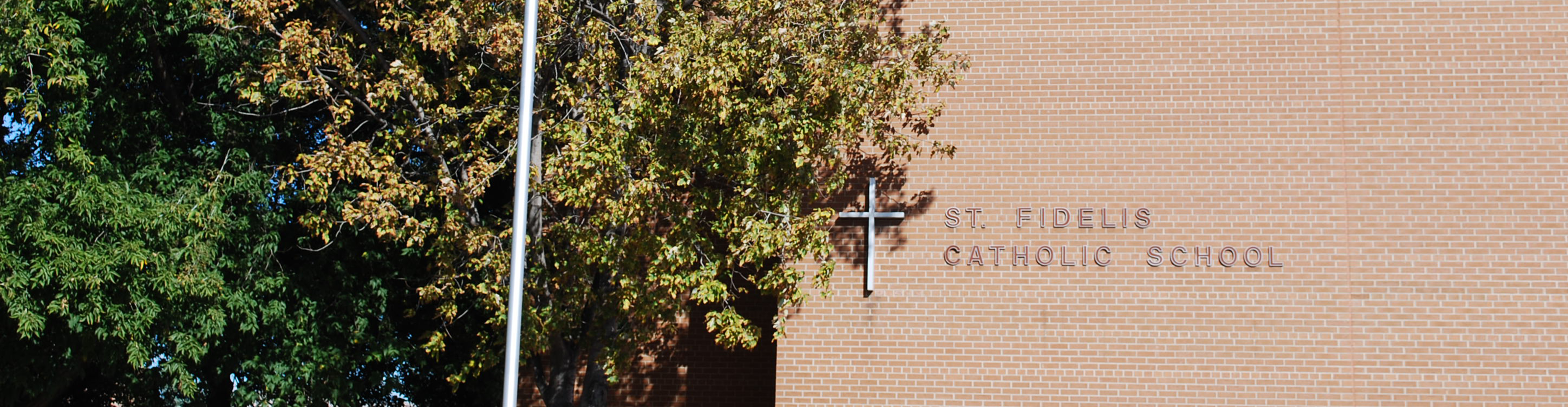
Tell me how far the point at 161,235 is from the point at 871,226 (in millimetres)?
6651

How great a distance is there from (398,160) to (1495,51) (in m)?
11.0

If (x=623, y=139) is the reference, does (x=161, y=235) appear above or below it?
below

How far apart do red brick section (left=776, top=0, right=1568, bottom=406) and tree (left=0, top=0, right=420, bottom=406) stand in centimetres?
546

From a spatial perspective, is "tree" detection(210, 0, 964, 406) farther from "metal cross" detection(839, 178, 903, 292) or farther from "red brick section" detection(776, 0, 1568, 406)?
"red brick section" detection(776, 0, 1568, 406)

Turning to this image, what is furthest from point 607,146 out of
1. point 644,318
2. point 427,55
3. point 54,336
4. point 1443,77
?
point 1443,77

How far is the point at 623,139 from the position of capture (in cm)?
1075

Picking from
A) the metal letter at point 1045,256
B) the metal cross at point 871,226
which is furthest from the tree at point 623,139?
the metal letter at point 1045,256

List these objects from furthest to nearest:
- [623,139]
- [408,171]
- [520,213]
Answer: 1. [408,171]
2. [623,139]
3. [520,213]

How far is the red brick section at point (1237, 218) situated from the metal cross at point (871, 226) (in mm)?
98

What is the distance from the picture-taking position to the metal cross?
39.7 feet

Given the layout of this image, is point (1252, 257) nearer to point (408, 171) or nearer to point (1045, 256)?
point (1045, 256)

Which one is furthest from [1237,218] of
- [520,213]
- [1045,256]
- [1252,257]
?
[520,213]

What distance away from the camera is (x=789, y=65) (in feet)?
37.1

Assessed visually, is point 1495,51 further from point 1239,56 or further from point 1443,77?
point 1239,56
